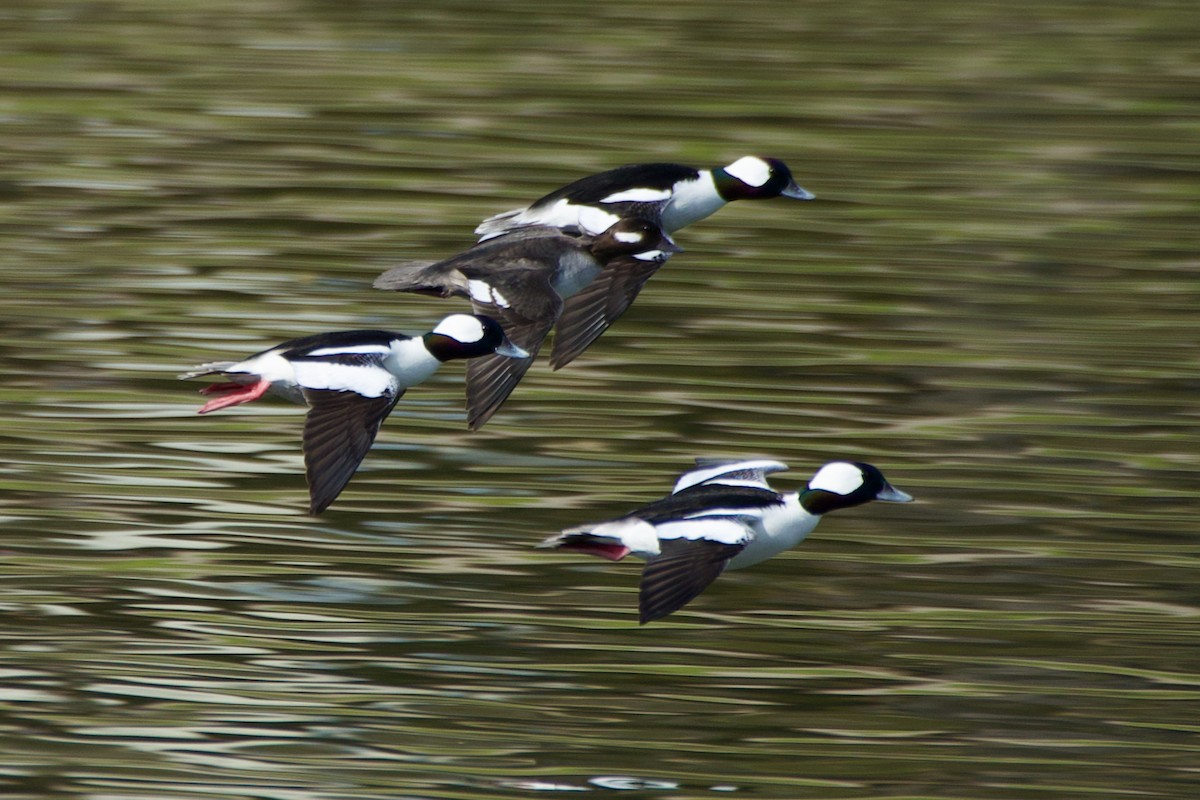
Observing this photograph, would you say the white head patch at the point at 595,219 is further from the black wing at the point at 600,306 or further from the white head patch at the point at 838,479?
the white head patch at the point at 838,479

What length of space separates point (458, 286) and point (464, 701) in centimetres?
144

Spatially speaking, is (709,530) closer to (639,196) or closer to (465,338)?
(465,338)

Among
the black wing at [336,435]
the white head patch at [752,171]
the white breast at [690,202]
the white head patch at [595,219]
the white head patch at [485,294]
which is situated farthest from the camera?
the white head patch at [752,171]

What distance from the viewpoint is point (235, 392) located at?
665cm

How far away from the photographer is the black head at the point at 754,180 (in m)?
7.83

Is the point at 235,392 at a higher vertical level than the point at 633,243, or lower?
lower

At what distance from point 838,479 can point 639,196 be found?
59.2 inches

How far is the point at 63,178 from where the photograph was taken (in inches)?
492

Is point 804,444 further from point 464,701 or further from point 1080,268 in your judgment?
point 1080,268

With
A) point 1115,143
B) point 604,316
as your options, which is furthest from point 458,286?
point 1115,143

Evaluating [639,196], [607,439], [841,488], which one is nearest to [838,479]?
[841,488]

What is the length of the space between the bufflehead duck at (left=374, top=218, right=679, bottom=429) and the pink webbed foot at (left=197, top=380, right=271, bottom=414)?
1.77ft

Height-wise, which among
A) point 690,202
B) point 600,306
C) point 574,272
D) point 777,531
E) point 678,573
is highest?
point 690,202

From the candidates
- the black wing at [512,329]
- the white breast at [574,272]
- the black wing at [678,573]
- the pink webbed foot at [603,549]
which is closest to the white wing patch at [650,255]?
the white breast at [574,272]
